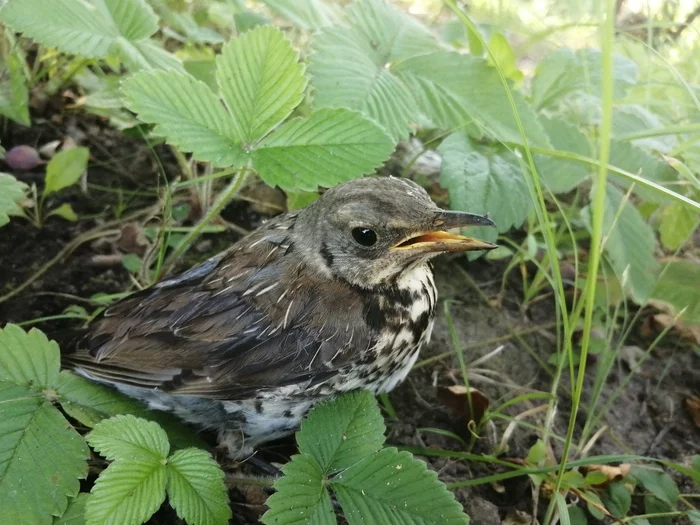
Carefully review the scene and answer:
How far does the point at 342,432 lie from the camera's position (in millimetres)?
1581

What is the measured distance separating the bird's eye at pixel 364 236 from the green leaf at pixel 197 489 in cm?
72

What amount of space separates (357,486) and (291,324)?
50 cm

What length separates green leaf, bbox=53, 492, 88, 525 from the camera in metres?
1.45

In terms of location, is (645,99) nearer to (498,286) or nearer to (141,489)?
(498,286)

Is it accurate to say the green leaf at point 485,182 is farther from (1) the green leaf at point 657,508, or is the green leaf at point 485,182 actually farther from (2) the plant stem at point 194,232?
(1) the green leaf at point 657,508

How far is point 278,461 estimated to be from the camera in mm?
1977

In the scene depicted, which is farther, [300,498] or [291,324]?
[291,324]

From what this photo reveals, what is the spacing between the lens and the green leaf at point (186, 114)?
169 cm

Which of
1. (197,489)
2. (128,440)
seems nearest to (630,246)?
(197,489)

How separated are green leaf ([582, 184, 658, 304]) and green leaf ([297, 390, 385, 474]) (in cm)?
105

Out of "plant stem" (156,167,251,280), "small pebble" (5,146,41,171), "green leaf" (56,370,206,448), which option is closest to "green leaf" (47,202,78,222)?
"small pebble" (5,146,41,171)

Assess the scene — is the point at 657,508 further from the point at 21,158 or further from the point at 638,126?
the point at 21,158

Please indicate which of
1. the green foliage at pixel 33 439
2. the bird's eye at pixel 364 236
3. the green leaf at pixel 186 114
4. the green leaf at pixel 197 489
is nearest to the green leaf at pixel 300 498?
the green leaf at pixel 197 489

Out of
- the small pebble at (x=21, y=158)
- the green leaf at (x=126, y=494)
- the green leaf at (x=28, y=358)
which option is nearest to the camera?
the green leaf at (x=126, y=494)
